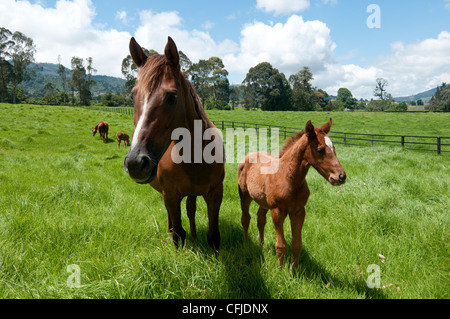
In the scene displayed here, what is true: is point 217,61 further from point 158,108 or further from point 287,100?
point 158,108

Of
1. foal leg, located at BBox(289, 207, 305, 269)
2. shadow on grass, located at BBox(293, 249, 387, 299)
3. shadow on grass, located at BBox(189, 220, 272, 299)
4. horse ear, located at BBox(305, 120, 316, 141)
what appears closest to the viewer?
shadow on grass, located at BBox(189, 220, 272, 299)

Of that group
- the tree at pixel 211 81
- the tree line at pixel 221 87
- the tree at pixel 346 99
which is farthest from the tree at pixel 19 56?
the tree at pixel 346 99

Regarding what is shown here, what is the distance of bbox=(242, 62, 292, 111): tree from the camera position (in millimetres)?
58562

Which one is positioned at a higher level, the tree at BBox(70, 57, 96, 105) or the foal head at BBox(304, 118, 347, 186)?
the tree at BBox(70, 57, 96, 105)

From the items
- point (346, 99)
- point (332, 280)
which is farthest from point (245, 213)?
point (346, 99)

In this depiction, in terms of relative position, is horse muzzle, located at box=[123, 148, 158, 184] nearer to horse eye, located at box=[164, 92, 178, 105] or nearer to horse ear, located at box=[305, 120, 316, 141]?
horse eye, located at box=[164, 92, 178, 105]

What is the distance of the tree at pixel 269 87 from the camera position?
58.6m

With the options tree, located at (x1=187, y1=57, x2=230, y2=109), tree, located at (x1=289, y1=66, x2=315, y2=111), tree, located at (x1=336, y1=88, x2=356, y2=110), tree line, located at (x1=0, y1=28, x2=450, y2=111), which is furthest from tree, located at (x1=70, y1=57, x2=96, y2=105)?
tree, located at (x1=336, y1=88, x2=356, y2=110)

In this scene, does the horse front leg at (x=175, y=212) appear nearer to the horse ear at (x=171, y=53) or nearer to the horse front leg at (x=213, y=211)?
the horse front leg at (x=213, y=211)

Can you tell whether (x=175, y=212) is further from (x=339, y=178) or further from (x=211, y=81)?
(x=211, y=81)

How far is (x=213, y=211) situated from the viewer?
276cm

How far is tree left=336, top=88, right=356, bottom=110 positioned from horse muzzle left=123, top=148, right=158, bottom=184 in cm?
11114

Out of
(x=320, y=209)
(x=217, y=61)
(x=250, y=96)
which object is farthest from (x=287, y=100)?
(x=320, y=209)

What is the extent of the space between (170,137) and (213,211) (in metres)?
1.14
